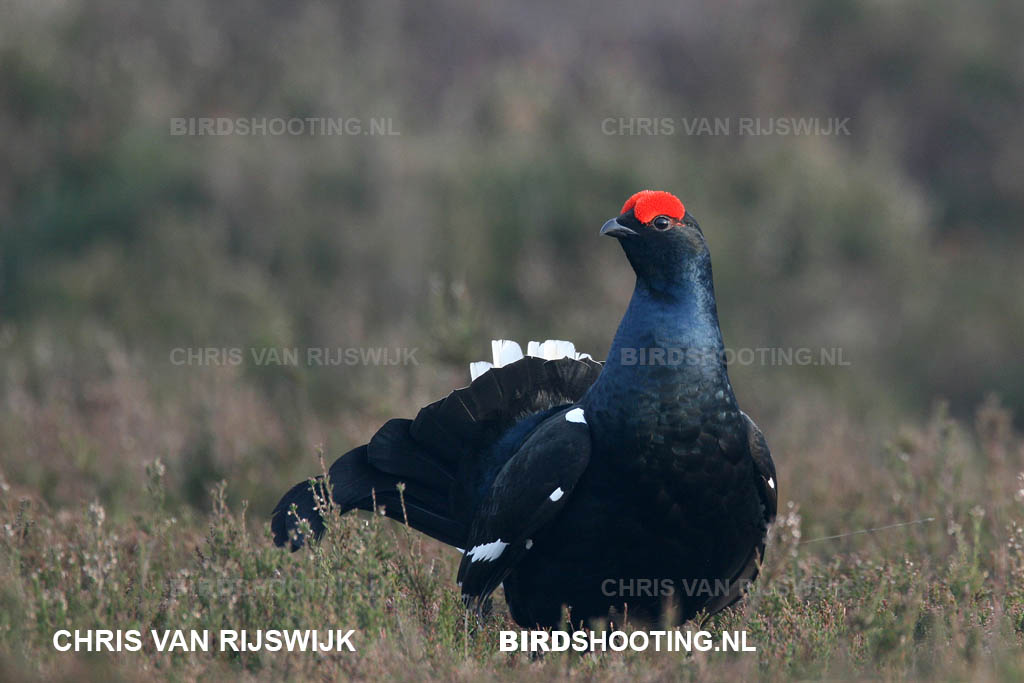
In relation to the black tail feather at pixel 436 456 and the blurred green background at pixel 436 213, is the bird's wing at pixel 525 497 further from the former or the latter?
the blurred green background at pixel 436 213

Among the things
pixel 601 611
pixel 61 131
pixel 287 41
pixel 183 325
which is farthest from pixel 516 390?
pixel 287 41

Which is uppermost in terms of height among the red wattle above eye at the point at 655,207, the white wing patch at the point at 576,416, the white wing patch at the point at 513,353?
the red wattle above eye at the point at 655,207

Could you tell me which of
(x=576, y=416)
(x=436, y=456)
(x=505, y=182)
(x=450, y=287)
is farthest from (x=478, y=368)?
(x=505, y=182)

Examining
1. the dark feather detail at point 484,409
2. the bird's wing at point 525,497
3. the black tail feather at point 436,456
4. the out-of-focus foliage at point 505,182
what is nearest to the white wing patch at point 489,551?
the bird's wing at point 525,497

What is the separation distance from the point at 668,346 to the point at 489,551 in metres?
0.90

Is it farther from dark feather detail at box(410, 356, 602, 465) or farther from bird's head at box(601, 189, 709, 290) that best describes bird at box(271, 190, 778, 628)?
dark feather detail at box(410, 356, 602, 465)

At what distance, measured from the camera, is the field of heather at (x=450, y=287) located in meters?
3.63

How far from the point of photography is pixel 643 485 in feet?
12.0

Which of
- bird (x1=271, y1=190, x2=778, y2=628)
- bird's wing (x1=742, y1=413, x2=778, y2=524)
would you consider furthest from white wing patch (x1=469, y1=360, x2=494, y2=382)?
bird's wing (x1=742, y1=413, x2=778, y2=524)

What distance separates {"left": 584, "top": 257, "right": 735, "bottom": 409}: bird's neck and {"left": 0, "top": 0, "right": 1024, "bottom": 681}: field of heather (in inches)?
27.3

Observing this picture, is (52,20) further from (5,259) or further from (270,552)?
(270,552)

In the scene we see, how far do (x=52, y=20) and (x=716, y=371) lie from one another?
12978 mm

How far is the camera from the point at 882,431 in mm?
7629

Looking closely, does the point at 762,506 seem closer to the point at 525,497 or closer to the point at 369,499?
the point at 525,497
